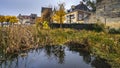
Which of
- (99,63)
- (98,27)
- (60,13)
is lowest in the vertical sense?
(99,63)

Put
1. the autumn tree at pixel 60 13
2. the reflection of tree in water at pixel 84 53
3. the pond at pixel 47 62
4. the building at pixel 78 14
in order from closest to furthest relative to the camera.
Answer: the pond at pixel 47 62
the reflection of tree in water at pixel 84 53
the autumn tree at pixel 60 13
the building at pixel 78 14

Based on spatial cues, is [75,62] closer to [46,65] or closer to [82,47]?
[46,65]

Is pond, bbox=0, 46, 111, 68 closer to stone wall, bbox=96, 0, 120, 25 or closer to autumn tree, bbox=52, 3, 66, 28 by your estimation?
stone wall, bbox=96, 0, 120, 25

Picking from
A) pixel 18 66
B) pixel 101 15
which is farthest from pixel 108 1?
pixel 18 66

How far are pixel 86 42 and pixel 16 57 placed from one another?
19.8 feet

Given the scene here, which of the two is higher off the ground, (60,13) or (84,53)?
(60,13)

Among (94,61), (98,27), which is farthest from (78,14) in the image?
(94,61)

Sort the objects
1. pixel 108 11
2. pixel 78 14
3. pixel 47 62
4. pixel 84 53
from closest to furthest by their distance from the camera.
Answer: pixel 47 62
pixel 84 53
pixel 108 11
pixel 78 14

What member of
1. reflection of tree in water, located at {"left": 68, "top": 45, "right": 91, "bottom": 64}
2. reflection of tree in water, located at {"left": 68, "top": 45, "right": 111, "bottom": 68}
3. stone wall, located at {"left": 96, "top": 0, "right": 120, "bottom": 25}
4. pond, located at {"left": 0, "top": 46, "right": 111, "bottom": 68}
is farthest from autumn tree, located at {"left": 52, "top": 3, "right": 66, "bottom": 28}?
pond, located at {"left": 0, "top": 46, "right": 111, "bottom": 68}

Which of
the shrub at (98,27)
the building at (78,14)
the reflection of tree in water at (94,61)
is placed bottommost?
the reflection of tree in water at (94,61)

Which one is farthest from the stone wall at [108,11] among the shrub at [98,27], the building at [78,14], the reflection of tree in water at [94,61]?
the building at [78,14]

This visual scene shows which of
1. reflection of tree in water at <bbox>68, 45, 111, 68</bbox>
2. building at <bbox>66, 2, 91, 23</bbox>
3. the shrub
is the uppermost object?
building at <bbox>66, 2, 91, 23</bbox>

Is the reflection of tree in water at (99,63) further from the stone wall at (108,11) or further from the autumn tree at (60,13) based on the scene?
the autumn tree at (60,13)

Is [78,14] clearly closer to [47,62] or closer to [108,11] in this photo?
[108,11]
